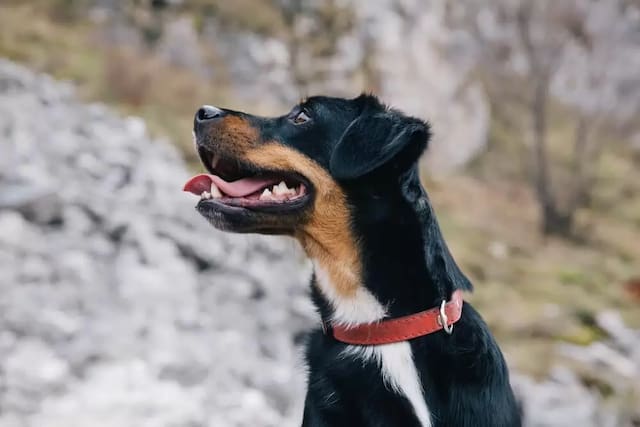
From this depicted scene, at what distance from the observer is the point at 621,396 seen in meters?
6.21

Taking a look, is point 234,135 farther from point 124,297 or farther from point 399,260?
point 124,297

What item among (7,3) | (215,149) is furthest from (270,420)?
(7,3)

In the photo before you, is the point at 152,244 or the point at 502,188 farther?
the point at 502,188

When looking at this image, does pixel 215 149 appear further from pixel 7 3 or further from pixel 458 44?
pixel 458 44

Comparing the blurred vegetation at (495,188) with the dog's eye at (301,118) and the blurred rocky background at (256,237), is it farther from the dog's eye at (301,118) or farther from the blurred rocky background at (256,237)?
the dog's eye at (301,118)

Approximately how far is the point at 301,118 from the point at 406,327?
82 cm

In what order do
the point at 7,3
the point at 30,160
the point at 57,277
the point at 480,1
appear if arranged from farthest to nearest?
the point at 480,1
the point at 7,3
the point at 30,160
the point at 57,277

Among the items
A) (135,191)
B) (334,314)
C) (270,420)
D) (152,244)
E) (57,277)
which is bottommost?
(334,314)

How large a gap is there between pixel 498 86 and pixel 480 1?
1528 millimetres

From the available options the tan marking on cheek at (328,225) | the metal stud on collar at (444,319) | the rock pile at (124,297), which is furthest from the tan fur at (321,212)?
the rock pile at (124,297)

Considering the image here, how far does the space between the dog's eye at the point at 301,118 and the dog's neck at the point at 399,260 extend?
362 mm

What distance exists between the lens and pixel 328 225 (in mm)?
2439

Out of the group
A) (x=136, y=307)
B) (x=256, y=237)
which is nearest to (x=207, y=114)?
(x=136, y=307)

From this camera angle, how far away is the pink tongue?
8.34 ft
